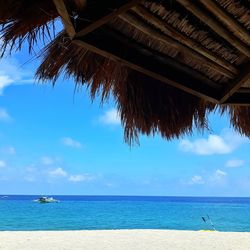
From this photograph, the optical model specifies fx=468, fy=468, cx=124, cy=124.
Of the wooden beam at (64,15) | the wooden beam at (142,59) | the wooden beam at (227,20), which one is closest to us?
the wooden beam at (64,15)

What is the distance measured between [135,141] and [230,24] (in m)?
1.04

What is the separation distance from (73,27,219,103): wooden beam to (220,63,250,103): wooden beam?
9cm

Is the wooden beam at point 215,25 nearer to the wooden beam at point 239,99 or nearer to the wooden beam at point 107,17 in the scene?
the wooden beam at point 107,17

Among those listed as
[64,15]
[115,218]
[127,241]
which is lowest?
[127,241]

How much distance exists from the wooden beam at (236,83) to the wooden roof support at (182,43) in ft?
0.10

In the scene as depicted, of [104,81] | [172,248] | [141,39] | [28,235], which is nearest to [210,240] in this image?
[172,248]

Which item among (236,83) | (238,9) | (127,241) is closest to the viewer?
(238,9)

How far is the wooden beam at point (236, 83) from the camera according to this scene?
1.89 metres

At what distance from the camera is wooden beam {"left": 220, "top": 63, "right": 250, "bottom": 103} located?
6.21ft

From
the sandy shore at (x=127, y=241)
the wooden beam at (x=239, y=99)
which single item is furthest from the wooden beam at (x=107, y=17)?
the sandy shore at (x=127, y=241)

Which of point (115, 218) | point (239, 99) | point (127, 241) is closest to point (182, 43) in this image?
point (239, 99)

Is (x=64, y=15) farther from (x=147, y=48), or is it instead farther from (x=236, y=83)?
(x=236, y=83)

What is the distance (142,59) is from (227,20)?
1.08 feet

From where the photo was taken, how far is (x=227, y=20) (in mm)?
1507
